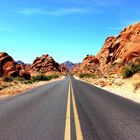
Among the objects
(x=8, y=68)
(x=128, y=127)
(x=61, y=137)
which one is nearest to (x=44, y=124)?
(x=61, y=137)

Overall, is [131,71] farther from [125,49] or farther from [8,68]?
[125,49]

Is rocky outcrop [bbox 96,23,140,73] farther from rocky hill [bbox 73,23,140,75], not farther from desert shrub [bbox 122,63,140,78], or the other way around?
desert shrub [bbox 122,63,140,78]

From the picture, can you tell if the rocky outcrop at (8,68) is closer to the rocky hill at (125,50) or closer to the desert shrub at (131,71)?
the rocky hill at (125,50)

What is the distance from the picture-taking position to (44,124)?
8.81 metres

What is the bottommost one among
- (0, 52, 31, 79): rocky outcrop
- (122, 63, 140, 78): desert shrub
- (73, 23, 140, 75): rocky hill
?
(122, 63, 140, 78): desert shrub

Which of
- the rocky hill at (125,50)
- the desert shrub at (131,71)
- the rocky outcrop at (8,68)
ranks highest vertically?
the rocky hill at (125,50)

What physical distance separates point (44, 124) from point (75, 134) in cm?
180

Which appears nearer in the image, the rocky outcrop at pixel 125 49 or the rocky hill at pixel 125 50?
the rocky hill at pixel 125 50

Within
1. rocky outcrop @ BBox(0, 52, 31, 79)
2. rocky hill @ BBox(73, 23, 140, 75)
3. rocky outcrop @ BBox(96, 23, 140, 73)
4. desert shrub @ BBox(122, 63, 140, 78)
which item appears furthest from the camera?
rocky outcrop @ BBox(96, 23, 140, 73)

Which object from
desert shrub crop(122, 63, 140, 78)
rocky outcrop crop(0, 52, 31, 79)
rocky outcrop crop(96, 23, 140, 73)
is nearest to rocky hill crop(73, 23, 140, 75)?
rocky outcrop crop(96, 23, 140, 73)

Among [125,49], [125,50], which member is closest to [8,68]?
[125,50]

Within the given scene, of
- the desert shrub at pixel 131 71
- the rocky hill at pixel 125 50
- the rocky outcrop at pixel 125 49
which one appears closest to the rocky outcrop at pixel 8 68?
the rocky hill at pixel 125 50

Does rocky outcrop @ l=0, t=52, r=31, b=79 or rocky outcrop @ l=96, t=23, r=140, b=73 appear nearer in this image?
rocky outcrop @ l=0, t=52, r=31, b=79

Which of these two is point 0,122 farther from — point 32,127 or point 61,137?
point 61,137
